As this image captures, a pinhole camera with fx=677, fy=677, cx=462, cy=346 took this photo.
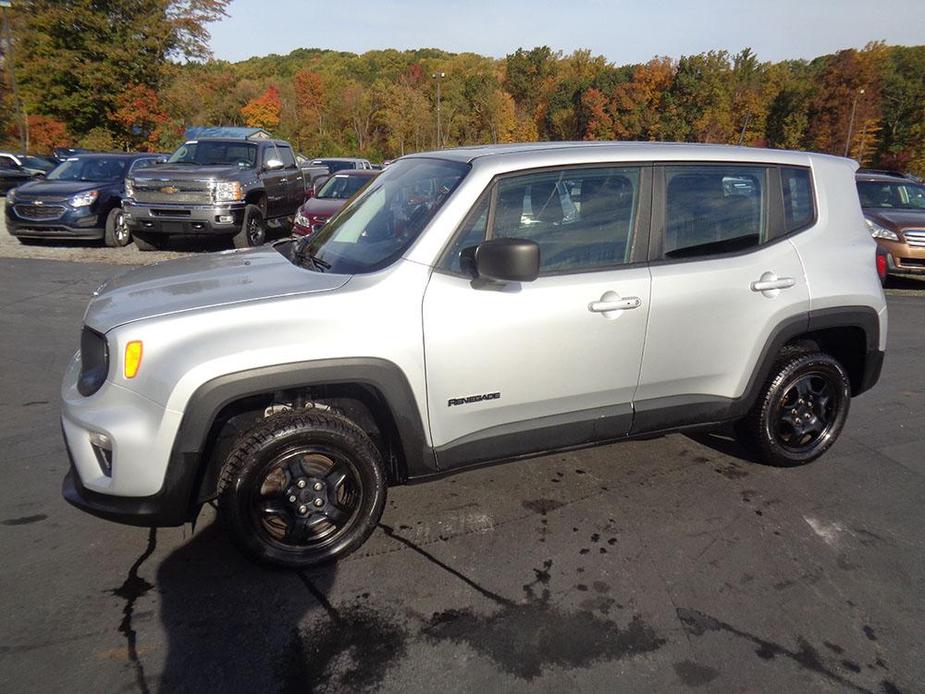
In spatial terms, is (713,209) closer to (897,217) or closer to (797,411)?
(797,411)

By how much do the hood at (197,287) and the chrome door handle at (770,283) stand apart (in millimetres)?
2187

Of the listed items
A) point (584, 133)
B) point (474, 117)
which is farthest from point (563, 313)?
point (584, 133)

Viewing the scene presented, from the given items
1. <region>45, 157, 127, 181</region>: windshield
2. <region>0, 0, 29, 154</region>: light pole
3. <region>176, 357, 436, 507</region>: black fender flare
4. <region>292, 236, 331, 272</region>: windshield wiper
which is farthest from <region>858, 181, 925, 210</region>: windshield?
<region>0, 0, 29, 154</region>: light pole

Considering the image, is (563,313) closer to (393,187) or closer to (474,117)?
(393,187)

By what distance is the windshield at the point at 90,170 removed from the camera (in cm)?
1298

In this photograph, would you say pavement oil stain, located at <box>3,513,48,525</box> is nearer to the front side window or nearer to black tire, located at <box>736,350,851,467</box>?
the front side window

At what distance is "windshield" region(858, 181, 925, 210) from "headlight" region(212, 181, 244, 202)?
1045cm

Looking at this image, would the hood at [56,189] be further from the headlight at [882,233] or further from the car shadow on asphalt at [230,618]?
the headlight at [882,233]

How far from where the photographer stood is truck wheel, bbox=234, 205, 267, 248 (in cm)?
1150

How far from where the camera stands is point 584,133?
64.8 meters

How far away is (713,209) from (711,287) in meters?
0.46

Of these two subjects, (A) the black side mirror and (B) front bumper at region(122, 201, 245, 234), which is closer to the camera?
(A) the black side mirror

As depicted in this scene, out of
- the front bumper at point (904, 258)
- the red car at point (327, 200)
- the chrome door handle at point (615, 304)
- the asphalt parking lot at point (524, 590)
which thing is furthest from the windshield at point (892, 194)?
the chrome door handle at point (615, 304)

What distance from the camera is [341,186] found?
1241 centimetres
